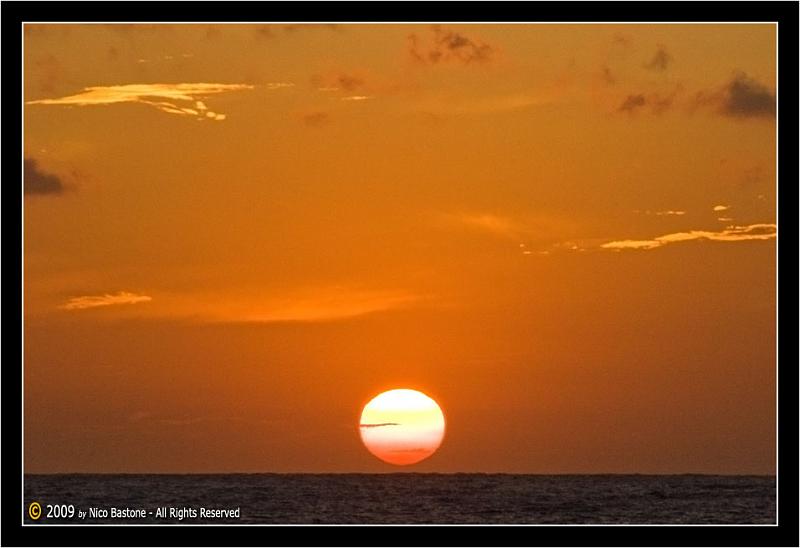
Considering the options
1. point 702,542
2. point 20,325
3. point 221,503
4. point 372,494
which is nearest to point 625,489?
point 372,494

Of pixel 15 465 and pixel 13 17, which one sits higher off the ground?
pixel 13 17

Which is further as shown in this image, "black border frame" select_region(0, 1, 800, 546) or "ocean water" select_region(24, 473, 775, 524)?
"ocean water" select_region(24, 473, 775, 524)

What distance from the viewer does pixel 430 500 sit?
295 feet

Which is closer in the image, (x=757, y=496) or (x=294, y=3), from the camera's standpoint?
(x=294, y=3)

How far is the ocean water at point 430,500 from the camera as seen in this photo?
75812 millimetres

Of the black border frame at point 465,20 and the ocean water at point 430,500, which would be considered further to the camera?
the ocean water at point 430,500

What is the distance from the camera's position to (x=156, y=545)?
26562 mm

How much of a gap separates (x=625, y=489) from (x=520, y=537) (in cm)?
8768

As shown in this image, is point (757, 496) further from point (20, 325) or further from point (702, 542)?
point (20, 325)

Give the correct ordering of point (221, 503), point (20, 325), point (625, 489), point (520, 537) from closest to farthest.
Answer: point (20, 325) → point (520, 537) → point (221, 503) → point (625, 489)

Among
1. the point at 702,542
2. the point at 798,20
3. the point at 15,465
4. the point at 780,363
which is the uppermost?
the point at 798,20

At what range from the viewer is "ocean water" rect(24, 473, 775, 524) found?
249 ft

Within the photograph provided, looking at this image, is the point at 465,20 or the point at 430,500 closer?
the point at 465,20

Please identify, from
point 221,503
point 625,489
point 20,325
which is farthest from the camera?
point 625,489
